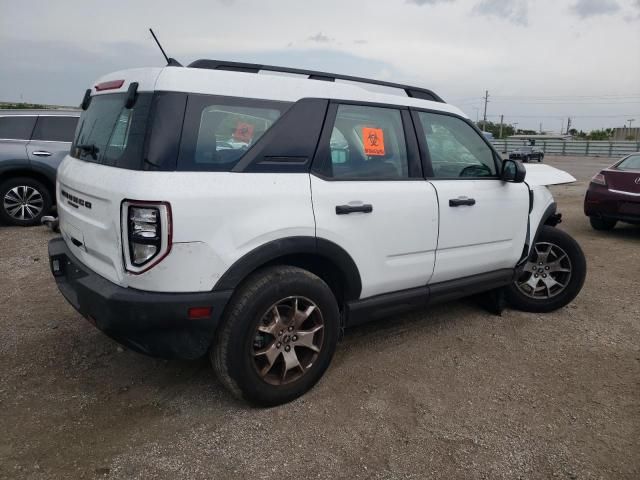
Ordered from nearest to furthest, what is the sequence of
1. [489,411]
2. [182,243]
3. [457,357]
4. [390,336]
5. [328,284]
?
[182,243], [489,411], [328,284], [457,357], [390,336]

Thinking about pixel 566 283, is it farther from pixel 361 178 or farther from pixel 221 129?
pixel 221 129

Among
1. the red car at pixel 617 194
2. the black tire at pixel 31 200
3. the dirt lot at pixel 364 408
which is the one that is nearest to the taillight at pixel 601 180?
the red car at pixel 617 194

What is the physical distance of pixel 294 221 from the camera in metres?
2.71

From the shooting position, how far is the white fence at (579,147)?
125 ft

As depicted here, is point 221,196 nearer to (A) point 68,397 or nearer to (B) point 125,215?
(B) point 125,215

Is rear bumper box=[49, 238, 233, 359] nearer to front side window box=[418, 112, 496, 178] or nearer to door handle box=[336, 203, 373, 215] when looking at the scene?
door handle box=[336, 203, 373, 215]

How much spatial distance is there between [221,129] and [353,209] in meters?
0.88

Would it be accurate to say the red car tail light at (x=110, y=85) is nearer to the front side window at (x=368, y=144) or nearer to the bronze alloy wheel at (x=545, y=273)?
the front side window at (x=368, y=144)

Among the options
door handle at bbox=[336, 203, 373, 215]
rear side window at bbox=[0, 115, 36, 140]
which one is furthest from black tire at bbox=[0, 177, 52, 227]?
door handle at bbox=[336, 203, 373, 215]

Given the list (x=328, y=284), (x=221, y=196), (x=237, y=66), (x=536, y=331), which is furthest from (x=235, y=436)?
(x=536, y=331)

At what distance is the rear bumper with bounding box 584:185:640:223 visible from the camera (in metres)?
7.45

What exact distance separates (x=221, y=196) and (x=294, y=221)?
439 millimetres

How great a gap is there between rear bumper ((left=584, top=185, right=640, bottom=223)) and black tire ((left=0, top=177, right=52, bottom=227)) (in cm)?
852

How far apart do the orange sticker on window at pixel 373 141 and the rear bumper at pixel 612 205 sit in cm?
597
